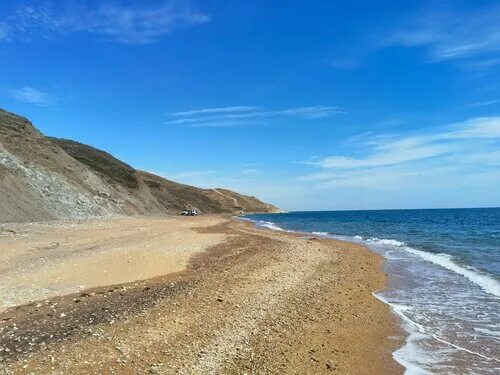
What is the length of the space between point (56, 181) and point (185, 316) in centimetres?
4193

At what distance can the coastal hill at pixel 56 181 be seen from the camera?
3759 centimetres

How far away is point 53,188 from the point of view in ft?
146

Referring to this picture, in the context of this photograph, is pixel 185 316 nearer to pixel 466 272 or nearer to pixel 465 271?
pixel 466 272

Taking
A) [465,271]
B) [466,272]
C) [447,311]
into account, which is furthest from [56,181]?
[447,311]

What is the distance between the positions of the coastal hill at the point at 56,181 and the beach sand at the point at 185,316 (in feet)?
63.7

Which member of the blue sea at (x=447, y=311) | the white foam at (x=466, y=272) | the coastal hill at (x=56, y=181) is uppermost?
the coastal hill at (x=56, y=181)

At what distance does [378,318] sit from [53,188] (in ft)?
135

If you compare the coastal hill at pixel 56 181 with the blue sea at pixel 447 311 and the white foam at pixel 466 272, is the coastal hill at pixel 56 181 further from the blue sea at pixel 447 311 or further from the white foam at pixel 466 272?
the white foam at pixel 466 272

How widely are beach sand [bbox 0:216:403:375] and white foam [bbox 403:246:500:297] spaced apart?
14.2 ft

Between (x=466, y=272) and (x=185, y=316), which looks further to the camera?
Result: (x=466, y=272)

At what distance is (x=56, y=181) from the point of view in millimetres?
46938

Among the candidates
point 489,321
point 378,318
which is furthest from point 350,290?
point 489,321

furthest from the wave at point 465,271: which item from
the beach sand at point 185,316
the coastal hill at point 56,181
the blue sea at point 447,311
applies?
the coastal hill at point 56,181

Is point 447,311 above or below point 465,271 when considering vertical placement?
below
